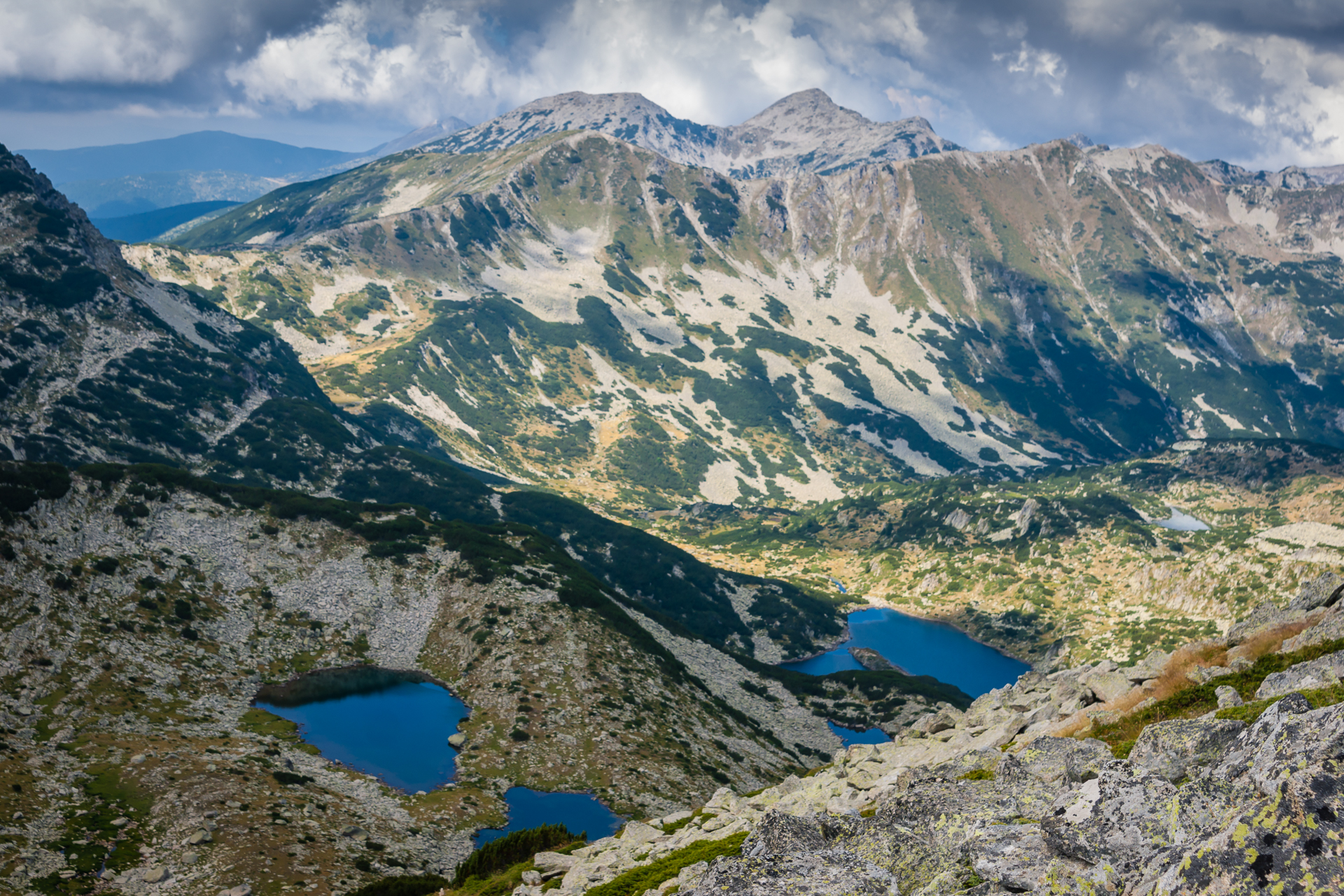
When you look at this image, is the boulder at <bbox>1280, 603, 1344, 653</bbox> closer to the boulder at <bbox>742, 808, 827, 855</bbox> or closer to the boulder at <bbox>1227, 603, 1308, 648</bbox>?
the boulder at <bbox>1227, 603, 1308, 648</bbox>

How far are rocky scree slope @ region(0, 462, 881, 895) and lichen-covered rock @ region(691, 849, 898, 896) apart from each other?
140 feet

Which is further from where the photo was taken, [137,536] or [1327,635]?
[137,536]

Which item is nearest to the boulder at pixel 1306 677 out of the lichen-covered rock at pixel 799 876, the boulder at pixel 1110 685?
the boulder at pixel 1110 685

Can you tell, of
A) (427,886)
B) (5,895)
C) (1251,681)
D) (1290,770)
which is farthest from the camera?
(427,886)

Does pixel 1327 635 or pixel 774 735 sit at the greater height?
pixel 774 735

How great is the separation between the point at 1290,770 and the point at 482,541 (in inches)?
4858

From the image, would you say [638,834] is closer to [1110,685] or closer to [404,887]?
[404,887]

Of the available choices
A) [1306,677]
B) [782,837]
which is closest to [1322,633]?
[1306,677]

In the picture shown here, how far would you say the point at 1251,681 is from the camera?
1123 inches

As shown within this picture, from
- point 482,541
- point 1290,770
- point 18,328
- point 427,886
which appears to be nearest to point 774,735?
point 482,541

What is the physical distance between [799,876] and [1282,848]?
12.1 m

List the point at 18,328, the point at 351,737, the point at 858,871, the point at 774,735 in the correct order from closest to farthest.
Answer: the point at 858,871 → the point at 351,737 → the point at 774,735 → the point at 18,328

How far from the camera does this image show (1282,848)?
12.5 meters

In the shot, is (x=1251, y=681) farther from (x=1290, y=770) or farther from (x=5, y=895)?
(x=5, y=895)
